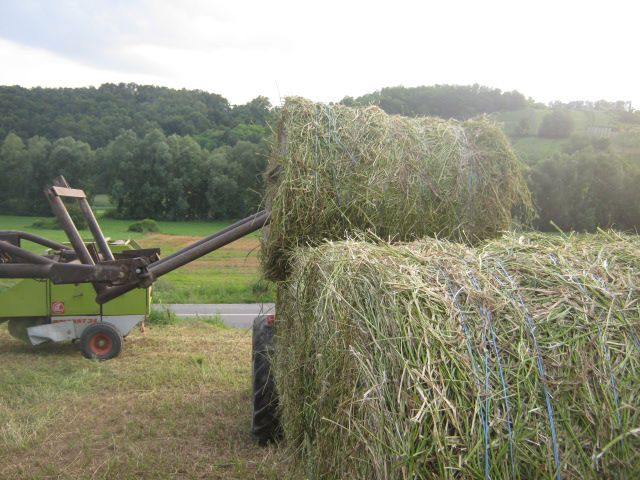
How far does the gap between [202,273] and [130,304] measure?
1336 cm

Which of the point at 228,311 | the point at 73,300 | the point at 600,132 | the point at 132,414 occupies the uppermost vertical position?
the point at 600,132

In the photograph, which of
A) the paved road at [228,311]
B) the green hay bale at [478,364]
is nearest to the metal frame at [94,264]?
the green hay bale at [478,364]

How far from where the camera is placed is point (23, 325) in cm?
912

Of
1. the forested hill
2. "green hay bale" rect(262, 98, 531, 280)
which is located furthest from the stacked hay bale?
the forested hill

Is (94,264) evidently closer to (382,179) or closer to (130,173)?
(382,179)

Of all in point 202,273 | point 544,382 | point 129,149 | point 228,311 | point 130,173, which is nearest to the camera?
point 544,382

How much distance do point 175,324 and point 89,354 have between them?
288 centimetres

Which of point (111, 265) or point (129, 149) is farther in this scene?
point (129, 149)

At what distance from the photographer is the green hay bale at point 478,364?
2197 mm

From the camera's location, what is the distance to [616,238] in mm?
3590

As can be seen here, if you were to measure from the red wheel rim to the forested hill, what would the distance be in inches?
1069

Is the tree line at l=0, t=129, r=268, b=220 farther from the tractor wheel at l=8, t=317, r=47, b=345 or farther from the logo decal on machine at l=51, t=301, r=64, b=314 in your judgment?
the logo decal on machine at l=51, t=301, r=64, b=314

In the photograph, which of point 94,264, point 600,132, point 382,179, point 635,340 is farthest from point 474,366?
point 600,132

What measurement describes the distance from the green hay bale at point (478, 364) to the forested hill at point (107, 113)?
33077mm
